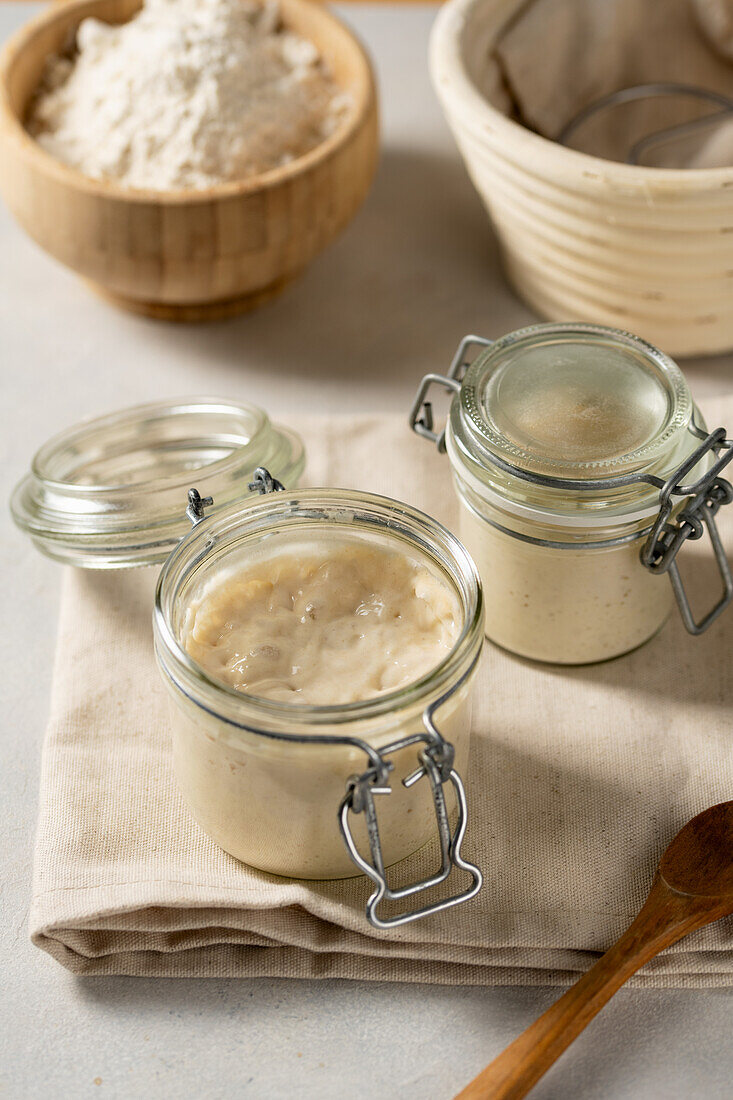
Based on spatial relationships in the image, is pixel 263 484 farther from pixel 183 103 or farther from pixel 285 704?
pixel 183 103

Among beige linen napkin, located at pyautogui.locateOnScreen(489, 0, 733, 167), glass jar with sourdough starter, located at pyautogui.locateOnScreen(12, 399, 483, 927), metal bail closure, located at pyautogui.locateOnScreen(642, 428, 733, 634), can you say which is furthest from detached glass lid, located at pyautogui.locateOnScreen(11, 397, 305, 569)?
beige linen napkin, located at pyautogui.locateOnScreen(489, 0, 733, 167)

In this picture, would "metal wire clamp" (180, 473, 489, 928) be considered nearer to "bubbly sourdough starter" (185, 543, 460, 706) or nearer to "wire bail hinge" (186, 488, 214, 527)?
"bubbly sourdough starter" (185, 543, 460, 706)

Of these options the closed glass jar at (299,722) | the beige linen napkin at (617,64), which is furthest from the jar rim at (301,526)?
the beige linen napkin at (617,64)

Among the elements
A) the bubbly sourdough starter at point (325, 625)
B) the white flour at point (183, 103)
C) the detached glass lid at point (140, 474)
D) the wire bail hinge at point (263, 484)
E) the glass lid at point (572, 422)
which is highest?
the white flour at point (183, 103)

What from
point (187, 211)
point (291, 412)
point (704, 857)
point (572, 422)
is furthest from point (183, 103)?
point (704, 857)

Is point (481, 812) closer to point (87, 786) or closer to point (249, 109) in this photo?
point (87, 786)

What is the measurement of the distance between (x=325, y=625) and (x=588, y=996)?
240 millimetres

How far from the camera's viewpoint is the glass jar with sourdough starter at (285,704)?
57cm

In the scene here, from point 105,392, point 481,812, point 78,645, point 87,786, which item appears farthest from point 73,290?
point 481,812

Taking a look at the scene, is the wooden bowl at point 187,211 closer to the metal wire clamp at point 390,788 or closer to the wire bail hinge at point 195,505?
the wire bail hinge at point 195,505

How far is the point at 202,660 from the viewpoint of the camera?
2.09 ft

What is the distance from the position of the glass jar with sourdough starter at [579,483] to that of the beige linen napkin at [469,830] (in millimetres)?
48

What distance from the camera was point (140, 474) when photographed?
872 millimetres

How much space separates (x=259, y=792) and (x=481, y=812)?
164 mm
